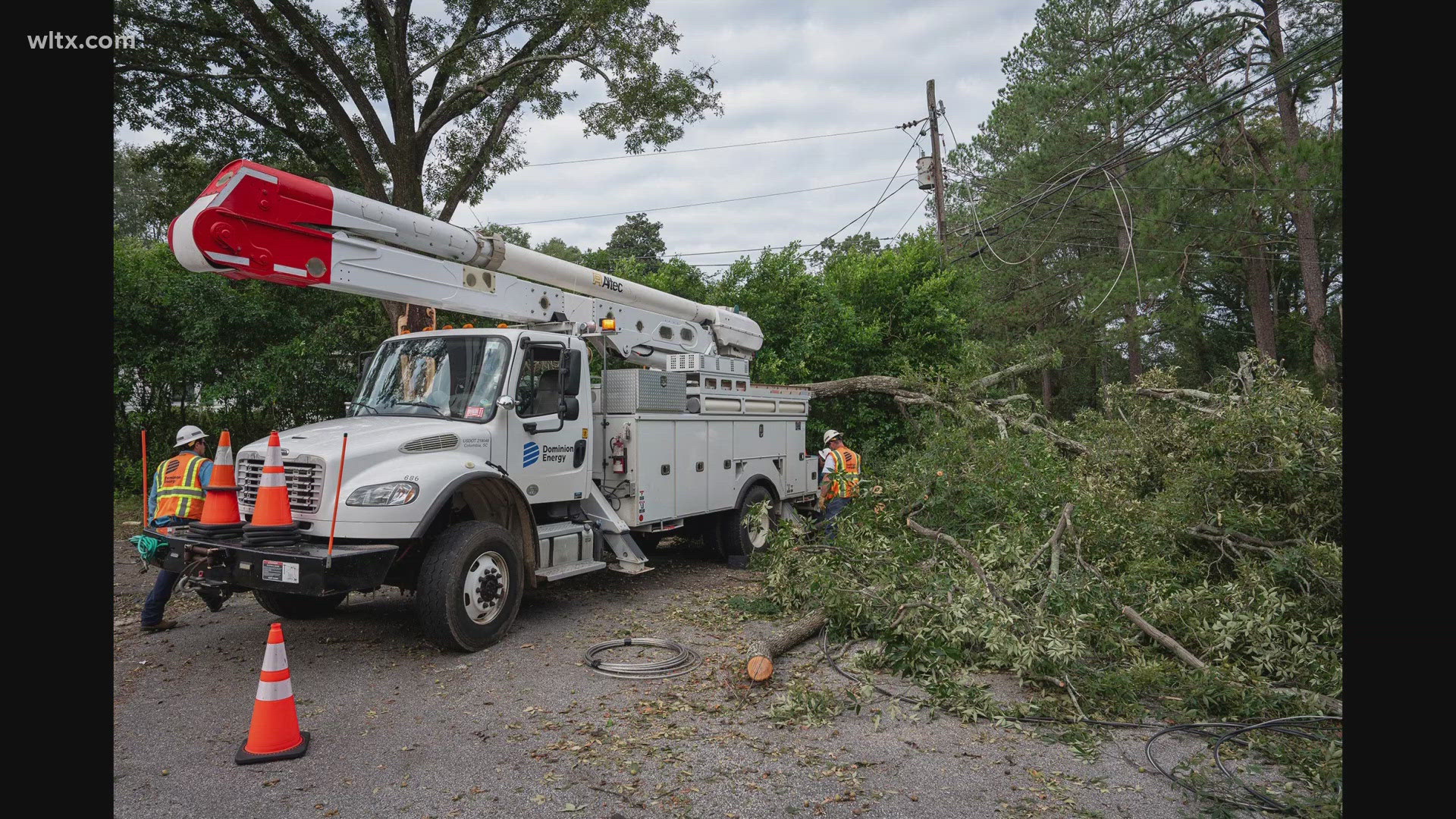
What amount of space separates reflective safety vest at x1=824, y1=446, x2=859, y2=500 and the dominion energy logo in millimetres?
3502

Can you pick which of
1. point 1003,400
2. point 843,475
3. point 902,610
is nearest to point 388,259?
point 902,610

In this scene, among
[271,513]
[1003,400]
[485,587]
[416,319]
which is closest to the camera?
[271,513]

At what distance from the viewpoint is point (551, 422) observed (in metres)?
7.09

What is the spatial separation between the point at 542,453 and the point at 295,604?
7.84 feet

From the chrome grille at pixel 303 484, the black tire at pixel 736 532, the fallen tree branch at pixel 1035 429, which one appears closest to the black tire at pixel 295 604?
the chrome grille at pixel 303 484

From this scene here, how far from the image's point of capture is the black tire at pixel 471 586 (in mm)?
5746

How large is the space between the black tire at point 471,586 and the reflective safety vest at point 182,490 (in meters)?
1.94

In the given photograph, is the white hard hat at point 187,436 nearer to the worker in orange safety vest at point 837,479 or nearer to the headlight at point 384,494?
the headlight at point 384,494

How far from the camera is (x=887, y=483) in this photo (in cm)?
891

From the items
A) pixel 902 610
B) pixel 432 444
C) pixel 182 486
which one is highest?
pixel 432 444

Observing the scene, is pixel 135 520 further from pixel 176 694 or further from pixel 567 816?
pixel 567 816

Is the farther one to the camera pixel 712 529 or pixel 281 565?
pixel 712 529

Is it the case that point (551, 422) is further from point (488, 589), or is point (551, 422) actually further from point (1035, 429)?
point (1035, 429)

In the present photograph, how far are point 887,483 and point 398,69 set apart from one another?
1056cm
